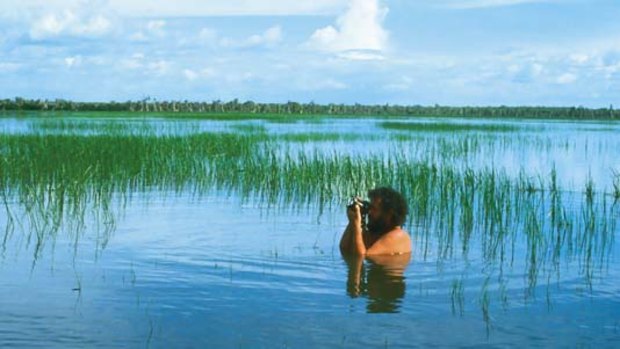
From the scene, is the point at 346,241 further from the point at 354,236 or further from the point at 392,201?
the point at 392,201

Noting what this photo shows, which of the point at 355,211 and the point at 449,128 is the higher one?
the point at 355,211

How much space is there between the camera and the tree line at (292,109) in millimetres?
78375

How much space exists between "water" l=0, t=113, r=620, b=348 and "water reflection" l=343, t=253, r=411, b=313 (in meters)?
0.02

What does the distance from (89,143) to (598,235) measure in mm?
12503

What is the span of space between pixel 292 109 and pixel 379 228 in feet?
273

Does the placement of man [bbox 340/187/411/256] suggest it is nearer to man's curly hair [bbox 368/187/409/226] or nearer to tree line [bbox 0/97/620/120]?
man's curly hair [bbox 368/187/409/226]

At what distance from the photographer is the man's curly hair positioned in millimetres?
8594

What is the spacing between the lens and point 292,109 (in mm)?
91812

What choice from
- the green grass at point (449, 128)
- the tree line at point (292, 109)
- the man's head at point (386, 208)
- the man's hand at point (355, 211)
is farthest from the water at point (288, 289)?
the tree line at point (292, 109)

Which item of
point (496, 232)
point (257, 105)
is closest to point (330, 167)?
point (496, 232)

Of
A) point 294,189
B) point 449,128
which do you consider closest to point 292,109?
point 449,128

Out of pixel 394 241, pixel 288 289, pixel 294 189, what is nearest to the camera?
pixel 288 289

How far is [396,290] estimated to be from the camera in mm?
7965

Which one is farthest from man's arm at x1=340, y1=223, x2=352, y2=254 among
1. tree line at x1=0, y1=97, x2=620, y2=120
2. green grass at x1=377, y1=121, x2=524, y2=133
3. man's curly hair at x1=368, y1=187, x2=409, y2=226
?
tree line at x1=0, y1=97, x2=620, y2=120
